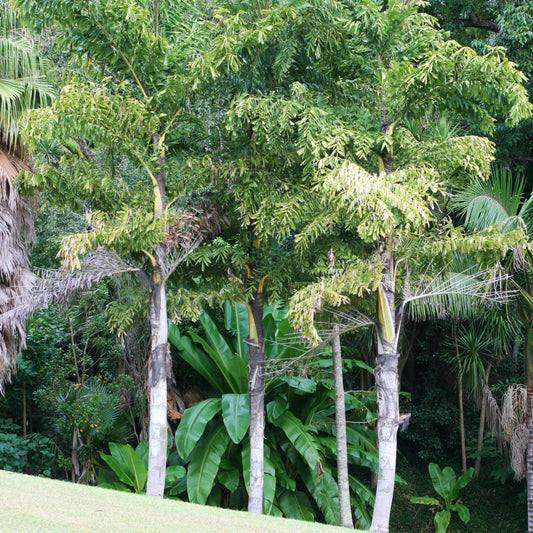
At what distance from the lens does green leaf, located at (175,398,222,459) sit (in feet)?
31.9

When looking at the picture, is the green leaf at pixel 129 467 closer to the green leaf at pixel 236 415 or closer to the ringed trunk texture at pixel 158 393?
the green leaf at pixel 236 415

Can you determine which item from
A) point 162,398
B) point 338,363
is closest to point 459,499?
point 338,363

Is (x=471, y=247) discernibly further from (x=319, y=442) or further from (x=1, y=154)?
(x=1, y=154)

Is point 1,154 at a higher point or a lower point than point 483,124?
lower

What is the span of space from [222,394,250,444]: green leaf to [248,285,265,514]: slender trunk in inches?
34.7

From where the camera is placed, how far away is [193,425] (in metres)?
9.94

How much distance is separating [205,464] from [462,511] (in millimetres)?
5851

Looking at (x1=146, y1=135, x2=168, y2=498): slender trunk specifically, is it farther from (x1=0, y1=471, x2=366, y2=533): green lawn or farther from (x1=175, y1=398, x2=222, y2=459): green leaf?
(x1=175, y1=398, x2=222, y2=459): green leaf

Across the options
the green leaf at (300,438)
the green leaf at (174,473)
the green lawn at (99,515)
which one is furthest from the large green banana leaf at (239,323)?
the green lawn at (99,515)

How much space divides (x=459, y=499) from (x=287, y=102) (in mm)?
9894

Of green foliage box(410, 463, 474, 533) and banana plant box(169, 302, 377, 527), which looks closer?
banana plant box(169, 302, 377, 527)

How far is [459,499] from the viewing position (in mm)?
13555

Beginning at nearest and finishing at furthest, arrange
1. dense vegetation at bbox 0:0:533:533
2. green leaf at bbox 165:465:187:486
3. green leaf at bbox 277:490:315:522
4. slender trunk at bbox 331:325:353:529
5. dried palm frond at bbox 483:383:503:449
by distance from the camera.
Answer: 1. dense vegetation at bbox 0:0:533:533
2. slender trunk at bbox 331:325:353:529
3. green leaf at bbox 165:465:187:486
4. green leaf at bbox 277:490:315:522
5. dried palm frond at bbox 483:383:503:449

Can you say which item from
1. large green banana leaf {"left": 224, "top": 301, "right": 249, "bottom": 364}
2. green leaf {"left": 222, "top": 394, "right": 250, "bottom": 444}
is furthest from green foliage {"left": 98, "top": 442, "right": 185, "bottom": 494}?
large green banana leaf {"left": 224, "top": 301, "right": 249, "bottom": 364}
